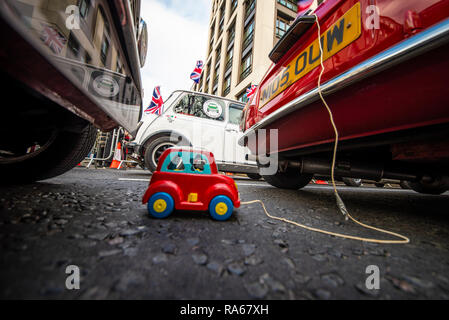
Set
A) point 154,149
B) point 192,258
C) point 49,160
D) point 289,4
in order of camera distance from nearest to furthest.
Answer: point 192,258
point 49,160
point 154,149
point 289,4

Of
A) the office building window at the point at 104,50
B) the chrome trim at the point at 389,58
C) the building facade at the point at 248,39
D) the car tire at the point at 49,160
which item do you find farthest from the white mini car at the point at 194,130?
the building facade at the point at 248,39

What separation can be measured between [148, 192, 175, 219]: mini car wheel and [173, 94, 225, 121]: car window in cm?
271

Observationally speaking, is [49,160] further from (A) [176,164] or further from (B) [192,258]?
(B) [192,258]

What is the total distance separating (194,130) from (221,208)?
8.51ft

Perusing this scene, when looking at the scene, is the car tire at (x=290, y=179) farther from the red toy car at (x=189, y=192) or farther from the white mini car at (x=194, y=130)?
the red toy car at (x=189, y=192)

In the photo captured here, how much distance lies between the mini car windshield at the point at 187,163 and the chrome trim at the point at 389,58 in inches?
30.3

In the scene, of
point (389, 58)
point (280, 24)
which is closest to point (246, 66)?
point (280, 24)

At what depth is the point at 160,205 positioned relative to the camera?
2.93 ft

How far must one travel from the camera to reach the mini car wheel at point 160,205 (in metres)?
0.89

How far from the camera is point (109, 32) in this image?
100cm

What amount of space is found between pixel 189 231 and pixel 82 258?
366mm

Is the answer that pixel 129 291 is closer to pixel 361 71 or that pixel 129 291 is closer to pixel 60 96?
pixel 60 96

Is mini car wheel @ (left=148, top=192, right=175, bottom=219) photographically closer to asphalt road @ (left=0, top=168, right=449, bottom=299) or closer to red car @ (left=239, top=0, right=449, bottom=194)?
asphalt road @ (left=0, top=168, right=449, bottom=299)

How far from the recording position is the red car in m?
0.73
